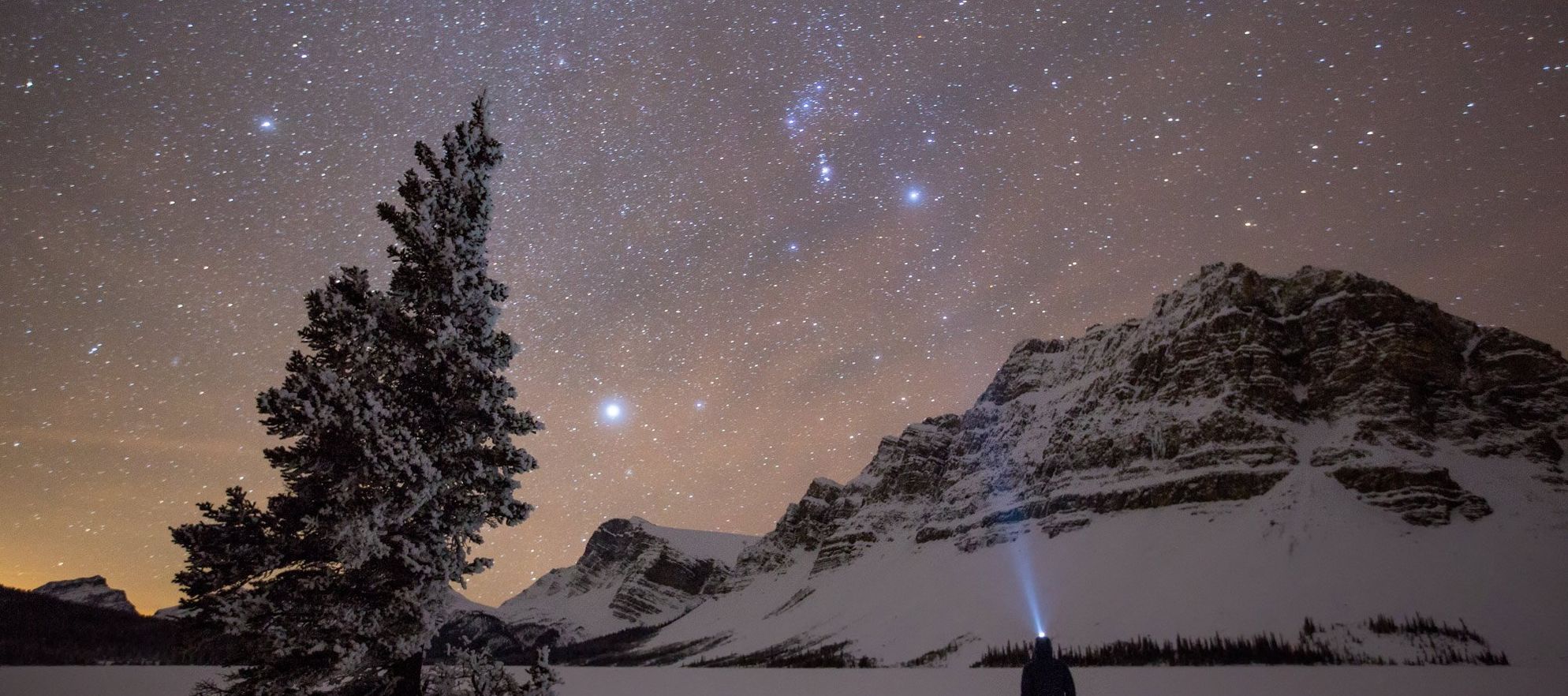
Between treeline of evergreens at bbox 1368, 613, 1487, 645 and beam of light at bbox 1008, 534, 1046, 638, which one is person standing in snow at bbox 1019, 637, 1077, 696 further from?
beam of light at bbox 1008, 534, 1046, 638

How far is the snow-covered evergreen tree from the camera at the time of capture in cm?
1059

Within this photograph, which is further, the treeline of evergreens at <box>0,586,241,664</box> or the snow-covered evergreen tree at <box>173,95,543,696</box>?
the treeline of evergreens at <box>0,586,241,664</box>

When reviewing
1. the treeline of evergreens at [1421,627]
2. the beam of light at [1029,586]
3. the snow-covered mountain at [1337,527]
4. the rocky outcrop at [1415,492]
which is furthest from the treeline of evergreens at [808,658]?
the rocky outcrop at [1415,492]

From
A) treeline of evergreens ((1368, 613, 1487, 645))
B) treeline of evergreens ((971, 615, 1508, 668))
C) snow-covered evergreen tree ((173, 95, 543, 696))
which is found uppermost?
snow-covered evergreen tree ((173, 95, 543, 696))

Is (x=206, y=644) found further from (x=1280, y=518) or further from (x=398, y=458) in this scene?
(x=1280, y=518)

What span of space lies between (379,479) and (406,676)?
128 inches

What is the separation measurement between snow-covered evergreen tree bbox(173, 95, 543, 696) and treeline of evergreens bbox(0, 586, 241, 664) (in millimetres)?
155914

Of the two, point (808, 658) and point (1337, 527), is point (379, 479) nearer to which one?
point (808, 658)

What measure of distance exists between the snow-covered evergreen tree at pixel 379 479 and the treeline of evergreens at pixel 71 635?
15591cm

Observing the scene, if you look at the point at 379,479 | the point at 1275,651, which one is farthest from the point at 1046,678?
the point at 1275,651

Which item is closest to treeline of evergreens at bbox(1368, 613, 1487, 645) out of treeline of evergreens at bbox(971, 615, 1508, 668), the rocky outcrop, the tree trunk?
treeline of evergreens at bbox(971, 615, 1508, 668)

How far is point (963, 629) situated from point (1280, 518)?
72946 millimetres

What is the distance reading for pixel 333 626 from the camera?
10.6m

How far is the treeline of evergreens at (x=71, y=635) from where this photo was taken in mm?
131375
